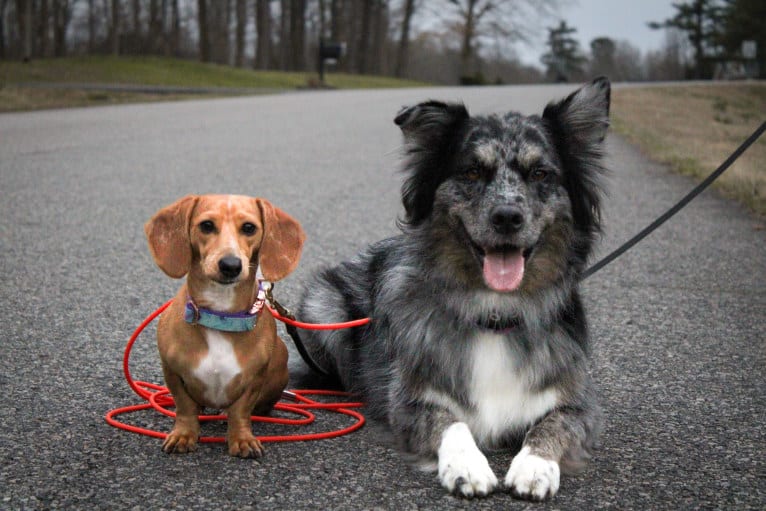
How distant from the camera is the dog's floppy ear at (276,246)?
11.3 feet

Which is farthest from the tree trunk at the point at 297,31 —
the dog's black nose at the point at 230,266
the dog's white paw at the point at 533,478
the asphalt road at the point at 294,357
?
the dog's white paw at the point at 533,478

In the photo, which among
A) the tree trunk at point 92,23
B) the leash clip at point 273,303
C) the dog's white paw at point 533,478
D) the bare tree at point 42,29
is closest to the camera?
the dog's white paw at point 533,478

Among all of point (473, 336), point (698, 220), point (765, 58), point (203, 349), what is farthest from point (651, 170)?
point (765, 58)

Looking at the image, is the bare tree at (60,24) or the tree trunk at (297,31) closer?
the tree trunk at (297,31)

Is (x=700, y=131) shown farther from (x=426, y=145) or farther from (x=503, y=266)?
(x=503, y=266)

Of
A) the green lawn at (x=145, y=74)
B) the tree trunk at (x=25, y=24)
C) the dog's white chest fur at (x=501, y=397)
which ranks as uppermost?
the tree trunk at (x=25, y=24)

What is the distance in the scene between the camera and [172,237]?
335 cm

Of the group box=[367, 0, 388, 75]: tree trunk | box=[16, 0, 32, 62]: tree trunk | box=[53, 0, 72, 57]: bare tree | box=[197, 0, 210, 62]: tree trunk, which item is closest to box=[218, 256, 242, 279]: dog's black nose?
box=[16, 0, 32, 62]: tree trunk

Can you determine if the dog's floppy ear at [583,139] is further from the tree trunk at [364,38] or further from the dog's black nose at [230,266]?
the tree trunk at [364,38]

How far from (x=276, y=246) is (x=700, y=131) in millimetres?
17637

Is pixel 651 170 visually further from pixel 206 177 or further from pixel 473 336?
pixel 473 336

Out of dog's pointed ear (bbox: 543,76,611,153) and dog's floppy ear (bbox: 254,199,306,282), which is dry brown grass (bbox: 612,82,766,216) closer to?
dog's pointed ear (bbox: 543,76,611,153)

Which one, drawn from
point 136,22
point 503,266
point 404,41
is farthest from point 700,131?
point 404,41

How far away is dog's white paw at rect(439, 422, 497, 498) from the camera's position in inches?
124
